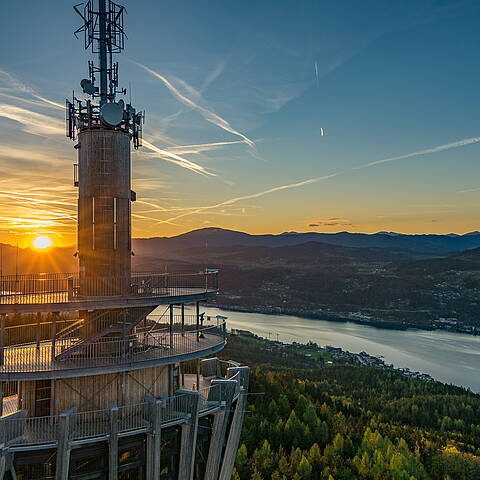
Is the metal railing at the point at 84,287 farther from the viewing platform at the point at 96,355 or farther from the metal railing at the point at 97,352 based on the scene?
the metal railing at the point at 97,352

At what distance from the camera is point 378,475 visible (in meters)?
42.1

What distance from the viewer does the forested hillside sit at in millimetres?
42938

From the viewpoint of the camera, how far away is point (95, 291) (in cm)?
1922

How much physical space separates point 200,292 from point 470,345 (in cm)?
17506

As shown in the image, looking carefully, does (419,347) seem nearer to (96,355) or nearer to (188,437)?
(188,437)

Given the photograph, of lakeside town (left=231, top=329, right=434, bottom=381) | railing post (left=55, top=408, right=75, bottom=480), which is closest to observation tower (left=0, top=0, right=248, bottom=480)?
railing post (left=55, top=408, right=75, bottom=480)

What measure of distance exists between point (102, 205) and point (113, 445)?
31.5 feet

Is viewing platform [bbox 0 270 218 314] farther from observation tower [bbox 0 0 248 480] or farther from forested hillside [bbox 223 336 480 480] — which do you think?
forested hillside [bbox 223 336 480 480]

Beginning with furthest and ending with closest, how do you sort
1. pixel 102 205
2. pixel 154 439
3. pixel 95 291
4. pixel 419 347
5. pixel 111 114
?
1. pixel 419 347
2. pixel 102 205
3. pixel 111 114
4. pixel 95 291
5. pixel 154 439

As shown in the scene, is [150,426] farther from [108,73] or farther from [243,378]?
[108,73]

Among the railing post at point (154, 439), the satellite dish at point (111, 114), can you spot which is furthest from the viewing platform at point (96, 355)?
the satellite dish at point (111, 114)

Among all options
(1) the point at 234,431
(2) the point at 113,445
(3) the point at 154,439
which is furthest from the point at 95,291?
(1) the point at 234,431

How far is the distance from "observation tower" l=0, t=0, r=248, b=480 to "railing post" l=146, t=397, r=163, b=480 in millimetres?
37

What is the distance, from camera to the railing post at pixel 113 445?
1589 centimetres
